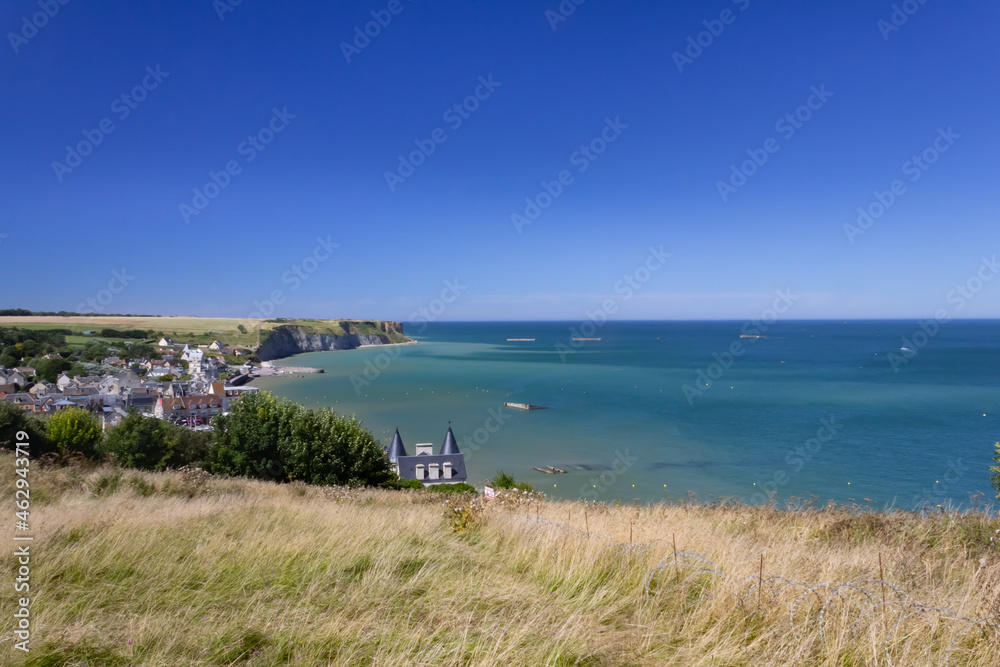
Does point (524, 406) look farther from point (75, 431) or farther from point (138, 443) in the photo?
point (75, 431)

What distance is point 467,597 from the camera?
4.02 meters

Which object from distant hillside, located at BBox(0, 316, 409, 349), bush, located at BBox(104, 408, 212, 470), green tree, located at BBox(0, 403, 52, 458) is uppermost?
distant hillside, located at BBox(0, 316, 409, 349)

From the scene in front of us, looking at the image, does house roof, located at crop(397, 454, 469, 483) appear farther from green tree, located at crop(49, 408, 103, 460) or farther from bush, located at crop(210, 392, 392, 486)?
green tree, located at crop(49, 408, 103, 460)

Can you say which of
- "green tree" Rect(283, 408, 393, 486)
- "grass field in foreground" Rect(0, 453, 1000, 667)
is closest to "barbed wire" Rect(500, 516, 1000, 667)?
"grass field in foreground" Rect(0, 453, 1000, 667)

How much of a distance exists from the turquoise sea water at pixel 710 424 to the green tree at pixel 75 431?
21.6m

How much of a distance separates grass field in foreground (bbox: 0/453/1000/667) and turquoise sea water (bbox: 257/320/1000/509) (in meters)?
6.20

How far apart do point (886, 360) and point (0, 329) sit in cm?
16660

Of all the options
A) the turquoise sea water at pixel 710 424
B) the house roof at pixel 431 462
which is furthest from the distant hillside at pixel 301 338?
the house roof at pixel 431 462

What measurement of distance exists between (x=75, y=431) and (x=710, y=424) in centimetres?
5136

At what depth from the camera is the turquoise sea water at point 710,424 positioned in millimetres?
33406

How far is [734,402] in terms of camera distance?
64.9 meters

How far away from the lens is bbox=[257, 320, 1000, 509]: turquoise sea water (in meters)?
33.4

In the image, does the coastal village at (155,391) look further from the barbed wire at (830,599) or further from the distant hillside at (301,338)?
the distant hillside at (301,338)

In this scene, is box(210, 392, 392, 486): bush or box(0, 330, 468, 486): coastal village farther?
box(0, 330, 468, 486): coastal village
